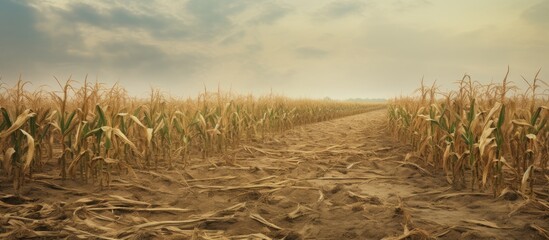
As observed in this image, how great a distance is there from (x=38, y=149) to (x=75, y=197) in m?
1.00

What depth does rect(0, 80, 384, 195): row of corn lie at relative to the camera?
3.44 m

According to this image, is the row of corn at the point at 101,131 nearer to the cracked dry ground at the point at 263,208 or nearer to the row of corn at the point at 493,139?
the cracked dry ground at the point at 263,208

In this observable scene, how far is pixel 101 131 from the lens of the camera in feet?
11.5

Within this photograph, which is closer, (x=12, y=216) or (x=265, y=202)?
(x=12, y=216)

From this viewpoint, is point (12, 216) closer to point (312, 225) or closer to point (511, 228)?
point (312, 225)

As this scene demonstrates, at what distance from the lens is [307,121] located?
1548cm

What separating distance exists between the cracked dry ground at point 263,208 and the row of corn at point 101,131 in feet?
0.92

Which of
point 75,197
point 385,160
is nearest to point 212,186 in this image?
point 75,197

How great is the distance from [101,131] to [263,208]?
199 centimetres

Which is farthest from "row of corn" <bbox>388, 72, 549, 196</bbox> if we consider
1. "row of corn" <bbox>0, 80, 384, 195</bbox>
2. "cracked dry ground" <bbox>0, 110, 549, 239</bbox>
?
"row of corn" <bbox>0, 80, 384, 195</bbox>

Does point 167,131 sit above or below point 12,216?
above

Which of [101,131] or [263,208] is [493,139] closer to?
[263,208]

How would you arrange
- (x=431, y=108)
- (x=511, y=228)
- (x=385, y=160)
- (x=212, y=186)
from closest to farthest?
(x=511, y=228) → (x=212, y=186) → (x=431, y=108) → (x=385, y=160)

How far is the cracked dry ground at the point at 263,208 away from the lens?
8.02 ft
